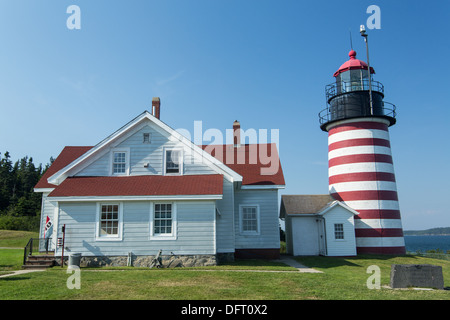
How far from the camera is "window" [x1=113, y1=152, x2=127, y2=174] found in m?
18.0

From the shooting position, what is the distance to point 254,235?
20.0 m

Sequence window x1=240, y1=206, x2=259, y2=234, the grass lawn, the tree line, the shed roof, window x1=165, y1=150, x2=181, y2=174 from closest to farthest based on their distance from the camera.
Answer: the grass lawn, window x1=165, y1=150, x2=181, y2=174, window x1=240, y1=206, x2=259, y2=234, the shed roof, the tree line

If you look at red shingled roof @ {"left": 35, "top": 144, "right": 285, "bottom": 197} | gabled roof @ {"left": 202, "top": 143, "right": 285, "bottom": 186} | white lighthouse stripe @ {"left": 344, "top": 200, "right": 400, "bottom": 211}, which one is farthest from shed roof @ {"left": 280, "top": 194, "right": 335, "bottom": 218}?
red shingled roof @ {"left": 35, "top": 144, "right": 285, "bottom": 197}

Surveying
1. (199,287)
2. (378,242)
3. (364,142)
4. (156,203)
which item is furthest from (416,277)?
(364,142)

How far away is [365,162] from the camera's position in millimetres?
22562

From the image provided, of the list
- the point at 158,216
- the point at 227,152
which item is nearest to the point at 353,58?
the point at 227,152

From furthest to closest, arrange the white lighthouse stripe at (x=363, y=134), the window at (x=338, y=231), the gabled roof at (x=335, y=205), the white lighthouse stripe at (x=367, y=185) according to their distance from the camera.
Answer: the white lighthouse stripe at (x=363, y=134)
the white lighthouse stripe at (x=367, y=185)
the window at (x=338, y=231)
the gabled roof at (x=335, y=205)

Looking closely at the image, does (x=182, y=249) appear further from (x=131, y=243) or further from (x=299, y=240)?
(x=299, y=240)

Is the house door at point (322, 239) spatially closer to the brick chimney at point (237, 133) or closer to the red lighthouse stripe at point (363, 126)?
the red lighthouse stripe at point (363, 126)

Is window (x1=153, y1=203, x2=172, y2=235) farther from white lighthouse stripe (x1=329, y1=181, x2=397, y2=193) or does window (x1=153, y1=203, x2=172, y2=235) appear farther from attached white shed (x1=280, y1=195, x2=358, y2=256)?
white lighthouse stripe (x1=329, y1=181, x2=397, y2=193)

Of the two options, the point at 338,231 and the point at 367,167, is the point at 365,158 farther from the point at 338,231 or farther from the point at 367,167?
the point at 338,231

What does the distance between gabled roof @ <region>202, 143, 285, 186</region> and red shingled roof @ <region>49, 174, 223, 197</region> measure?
3.78m

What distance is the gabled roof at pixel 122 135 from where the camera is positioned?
1761cm

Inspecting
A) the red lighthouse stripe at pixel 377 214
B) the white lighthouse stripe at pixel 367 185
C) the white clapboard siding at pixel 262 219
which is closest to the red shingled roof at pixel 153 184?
the white clapboard siding at pixel 262 219
